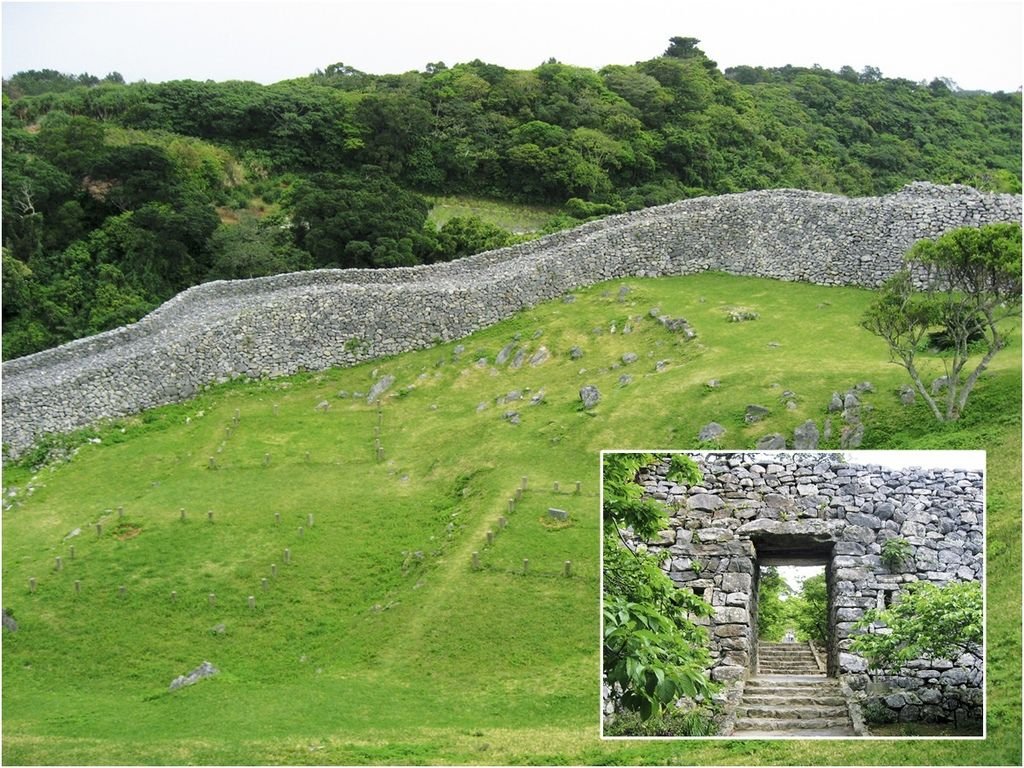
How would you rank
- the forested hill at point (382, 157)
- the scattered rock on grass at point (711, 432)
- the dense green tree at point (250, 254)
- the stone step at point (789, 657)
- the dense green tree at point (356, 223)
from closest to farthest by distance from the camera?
the stone step at point (789, 657) < the scattered rock on grass at point (711, 432) < the dense green tree at point (356, 223) < the dense green tree at point (250, 254) < the forested hill at point (382, 157)

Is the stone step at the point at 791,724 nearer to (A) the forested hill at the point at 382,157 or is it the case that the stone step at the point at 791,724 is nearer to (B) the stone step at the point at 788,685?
(B) the stone step at the point at 788,685

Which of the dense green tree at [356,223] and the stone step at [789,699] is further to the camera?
the dense green tree at [356,223]

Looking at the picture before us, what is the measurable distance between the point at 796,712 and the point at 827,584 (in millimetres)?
1833

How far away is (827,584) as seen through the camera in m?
14.3

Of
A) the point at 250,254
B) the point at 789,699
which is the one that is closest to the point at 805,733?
the point at 789,699

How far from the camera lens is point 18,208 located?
156ft

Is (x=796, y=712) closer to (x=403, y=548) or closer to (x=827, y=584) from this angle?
(x=827, y=584)

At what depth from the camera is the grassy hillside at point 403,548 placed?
17969 millimetres

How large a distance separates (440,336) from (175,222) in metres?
16.0

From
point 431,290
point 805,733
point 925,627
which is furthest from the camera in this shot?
point 431,290

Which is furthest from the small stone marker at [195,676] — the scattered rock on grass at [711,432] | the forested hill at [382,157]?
the forested hill at [382,157]

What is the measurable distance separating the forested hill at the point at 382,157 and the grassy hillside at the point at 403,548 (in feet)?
40.1

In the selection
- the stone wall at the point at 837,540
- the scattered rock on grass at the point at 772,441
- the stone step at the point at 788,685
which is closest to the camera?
the stone wall at the point at 837,540

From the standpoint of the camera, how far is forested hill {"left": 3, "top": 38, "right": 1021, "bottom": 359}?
146 ft
